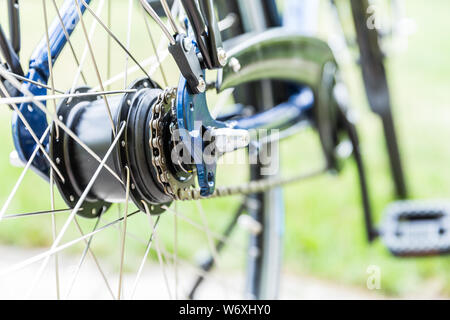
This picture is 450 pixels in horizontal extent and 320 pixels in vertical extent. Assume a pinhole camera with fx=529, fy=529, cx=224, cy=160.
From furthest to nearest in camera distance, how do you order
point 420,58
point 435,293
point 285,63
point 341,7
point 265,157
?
point 420,58
point 435,293
point 341,7
point 265,157
point 285,63

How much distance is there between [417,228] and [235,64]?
70 cm

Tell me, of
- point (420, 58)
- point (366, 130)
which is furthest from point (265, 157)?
point (420, 58)

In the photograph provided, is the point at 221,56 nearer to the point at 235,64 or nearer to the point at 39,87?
the point at 235,64

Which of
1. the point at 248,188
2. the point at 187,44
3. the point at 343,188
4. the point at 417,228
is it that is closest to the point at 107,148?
the point at 187,44

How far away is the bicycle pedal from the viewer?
110 centimetres

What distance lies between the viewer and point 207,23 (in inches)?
21.8

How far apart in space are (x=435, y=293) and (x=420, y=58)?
1012 mm

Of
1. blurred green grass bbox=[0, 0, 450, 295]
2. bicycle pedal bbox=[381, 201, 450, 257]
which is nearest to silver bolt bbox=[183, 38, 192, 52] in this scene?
blurred green grass bbox=[0, 0, 450, 295]

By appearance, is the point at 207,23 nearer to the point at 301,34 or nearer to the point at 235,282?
the point at 301,34

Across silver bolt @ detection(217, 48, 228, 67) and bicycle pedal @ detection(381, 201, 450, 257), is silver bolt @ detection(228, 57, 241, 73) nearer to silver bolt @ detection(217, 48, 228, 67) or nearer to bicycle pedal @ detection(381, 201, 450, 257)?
silver bolt @ detection(217, 48, 228, 67)

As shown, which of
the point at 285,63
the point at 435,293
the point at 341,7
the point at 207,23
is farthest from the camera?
the point at 435,293

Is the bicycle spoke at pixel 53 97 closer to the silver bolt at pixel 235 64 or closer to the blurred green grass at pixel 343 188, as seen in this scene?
the silver bolt at pixel 235 64

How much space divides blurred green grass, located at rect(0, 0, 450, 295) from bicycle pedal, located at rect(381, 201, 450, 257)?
123 mm

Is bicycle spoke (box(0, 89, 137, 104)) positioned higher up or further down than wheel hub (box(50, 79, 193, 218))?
higher up
